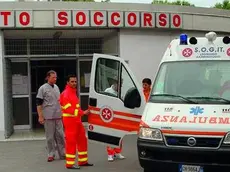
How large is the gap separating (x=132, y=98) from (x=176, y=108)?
0.94 metres

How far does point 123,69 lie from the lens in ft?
23.9

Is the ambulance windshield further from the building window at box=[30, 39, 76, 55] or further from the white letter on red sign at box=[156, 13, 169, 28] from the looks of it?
the building window at box=[30, 39, 76, 55]

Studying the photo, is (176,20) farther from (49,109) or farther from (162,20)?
(49,109)

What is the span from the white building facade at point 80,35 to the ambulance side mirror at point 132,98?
515 cm

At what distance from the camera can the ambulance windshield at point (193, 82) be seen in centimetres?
611

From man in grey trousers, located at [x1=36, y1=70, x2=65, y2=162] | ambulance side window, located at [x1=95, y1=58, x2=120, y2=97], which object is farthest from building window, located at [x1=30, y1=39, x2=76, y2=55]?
ambulance side window, located at [x1=95, y1=58, x2=120, y2=97]

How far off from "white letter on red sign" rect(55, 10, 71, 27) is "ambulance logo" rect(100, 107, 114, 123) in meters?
4.60

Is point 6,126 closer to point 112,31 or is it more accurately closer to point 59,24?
point 59,24

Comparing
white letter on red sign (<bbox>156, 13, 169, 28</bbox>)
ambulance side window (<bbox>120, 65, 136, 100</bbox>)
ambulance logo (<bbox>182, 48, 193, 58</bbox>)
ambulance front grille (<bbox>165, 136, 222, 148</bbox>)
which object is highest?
white letter on red sign (<bbox>156, 13, 169, 28</bbox>)

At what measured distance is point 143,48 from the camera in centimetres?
1223

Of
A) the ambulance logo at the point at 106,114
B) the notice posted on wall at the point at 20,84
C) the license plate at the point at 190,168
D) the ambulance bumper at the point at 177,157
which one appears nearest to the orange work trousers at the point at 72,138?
the ambulance logo at the point at 106,114

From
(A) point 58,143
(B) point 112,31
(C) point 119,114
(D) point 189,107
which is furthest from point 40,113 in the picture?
(B) point 112,31

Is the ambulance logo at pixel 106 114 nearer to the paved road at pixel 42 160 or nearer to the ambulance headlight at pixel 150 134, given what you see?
the paved road at pixel 42 160

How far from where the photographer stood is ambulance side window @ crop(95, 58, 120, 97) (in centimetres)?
734
